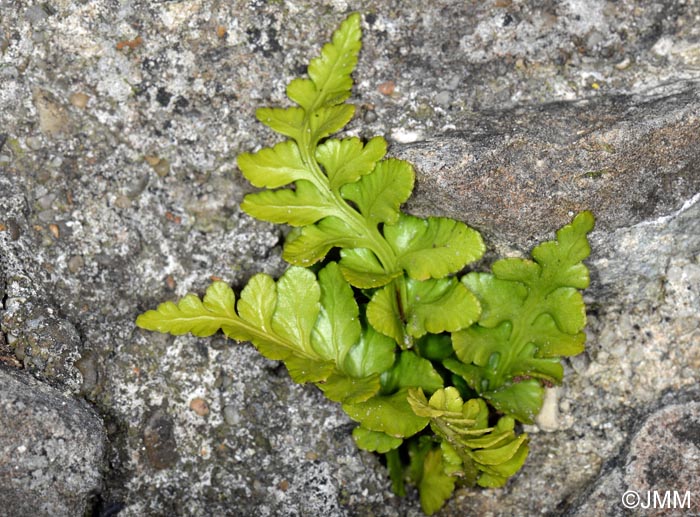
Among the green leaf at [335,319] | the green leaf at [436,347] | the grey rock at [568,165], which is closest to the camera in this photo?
the grey rock at [568,165]

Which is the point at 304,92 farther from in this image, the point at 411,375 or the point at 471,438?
the point at 471,438

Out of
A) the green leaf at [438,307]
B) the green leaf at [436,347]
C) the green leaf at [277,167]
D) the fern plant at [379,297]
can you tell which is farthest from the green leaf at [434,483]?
the green leaf at [277,167]

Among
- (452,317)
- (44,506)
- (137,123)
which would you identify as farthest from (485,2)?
(44,506)

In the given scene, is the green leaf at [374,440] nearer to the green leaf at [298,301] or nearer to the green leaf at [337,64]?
the green leaf at [298,301]

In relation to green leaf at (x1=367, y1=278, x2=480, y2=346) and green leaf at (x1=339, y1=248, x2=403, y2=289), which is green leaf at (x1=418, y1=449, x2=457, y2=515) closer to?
green leaf at (x1=367, y1=278, x2=480, y2=346)

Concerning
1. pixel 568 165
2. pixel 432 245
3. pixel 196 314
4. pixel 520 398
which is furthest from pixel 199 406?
pixel 568 165

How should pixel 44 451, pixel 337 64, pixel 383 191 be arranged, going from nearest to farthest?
pixel 44 451
pixel 383 191
pixel 337 64
